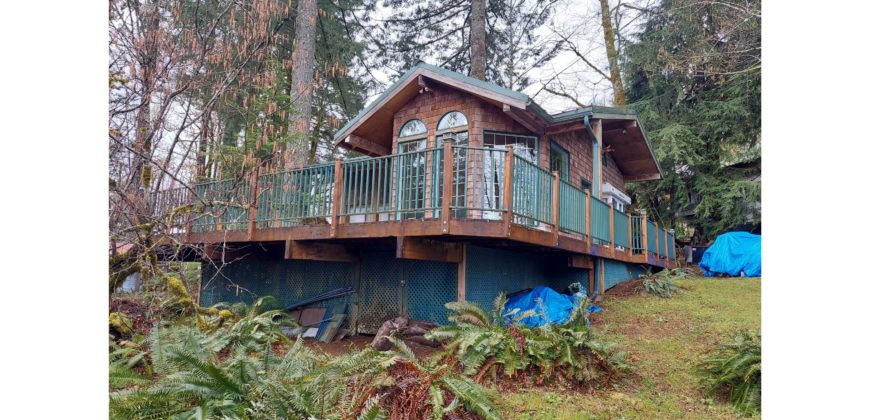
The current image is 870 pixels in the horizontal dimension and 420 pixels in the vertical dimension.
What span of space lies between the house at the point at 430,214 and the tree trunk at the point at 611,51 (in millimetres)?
8370

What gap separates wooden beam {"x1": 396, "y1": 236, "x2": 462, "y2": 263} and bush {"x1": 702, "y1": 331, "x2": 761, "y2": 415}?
9.52 feet

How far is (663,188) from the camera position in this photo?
1591 cm

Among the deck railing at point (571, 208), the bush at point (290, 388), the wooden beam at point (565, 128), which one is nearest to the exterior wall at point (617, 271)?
the deck railing at point (571, 208)

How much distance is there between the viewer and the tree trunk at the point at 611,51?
1753cm

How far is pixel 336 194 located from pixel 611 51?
14893 millimetres

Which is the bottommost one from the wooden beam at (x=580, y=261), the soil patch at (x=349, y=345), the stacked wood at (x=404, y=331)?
the soil patch at (x=349, y=345)

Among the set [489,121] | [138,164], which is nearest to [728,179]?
[489,121]

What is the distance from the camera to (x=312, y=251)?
6574 mm

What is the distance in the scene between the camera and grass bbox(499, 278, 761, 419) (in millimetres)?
3969

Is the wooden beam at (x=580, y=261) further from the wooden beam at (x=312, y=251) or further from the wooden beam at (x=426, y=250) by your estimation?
the wooden beam at (x=312, y=251)

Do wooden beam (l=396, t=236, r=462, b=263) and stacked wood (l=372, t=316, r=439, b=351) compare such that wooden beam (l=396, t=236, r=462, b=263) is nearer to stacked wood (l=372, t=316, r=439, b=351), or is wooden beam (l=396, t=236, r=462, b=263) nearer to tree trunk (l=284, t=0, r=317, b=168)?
stacked wood (l=372, t=316, r=439, b=351)

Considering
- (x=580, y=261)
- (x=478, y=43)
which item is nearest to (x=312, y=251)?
(x=580, y=261)

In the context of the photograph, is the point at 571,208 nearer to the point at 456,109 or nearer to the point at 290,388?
the point at 456,109
